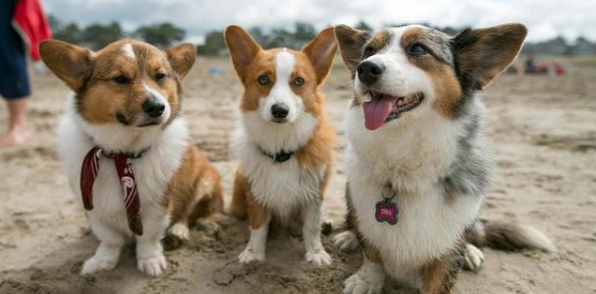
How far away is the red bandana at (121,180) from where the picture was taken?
2.48 m

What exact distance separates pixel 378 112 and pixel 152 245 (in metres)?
1.77

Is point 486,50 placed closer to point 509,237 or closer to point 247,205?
point 509,237

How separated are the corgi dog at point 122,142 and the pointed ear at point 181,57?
0.05 m

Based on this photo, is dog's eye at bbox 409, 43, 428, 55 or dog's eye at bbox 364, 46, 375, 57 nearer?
dog's eye at bbox 409, 43, 428, 55

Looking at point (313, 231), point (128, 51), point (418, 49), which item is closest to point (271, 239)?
→ point (313, 231)

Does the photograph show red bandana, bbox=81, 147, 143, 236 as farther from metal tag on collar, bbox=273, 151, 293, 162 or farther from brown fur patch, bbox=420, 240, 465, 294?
brown fur patch, bbox=420, 240, 465, 294

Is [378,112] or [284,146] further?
[284,146]

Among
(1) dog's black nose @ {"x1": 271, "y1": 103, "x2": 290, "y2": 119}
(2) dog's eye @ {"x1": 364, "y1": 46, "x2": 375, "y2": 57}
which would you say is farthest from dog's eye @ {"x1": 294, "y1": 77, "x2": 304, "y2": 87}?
(2) dog's eye @ {"x1": 364, "y1": 46, "x2": 375, "y2": 57}

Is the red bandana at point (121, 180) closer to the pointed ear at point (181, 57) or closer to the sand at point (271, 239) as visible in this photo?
the sand at point (271, 239)

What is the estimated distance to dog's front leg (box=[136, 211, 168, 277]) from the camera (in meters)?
2.66

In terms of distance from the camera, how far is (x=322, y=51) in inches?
122

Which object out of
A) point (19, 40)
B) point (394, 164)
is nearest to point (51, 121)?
point (19, 40)

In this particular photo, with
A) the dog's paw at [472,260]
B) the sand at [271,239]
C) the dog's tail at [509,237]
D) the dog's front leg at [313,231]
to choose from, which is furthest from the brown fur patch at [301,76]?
the dog's tail at [509,237]

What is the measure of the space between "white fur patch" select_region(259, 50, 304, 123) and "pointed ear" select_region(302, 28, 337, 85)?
0.70 ft
